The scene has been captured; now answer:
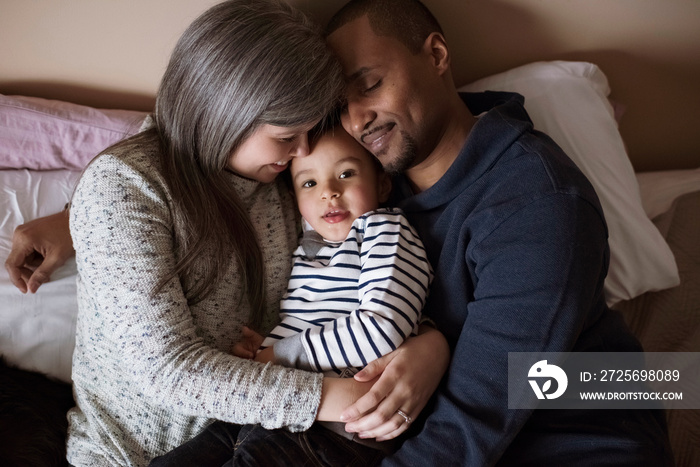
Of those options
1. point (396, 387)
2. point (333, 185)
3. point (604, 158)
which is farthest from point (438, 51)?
point (396, 387)

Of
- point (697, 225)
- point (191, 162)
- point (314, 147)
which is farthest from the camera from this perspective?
point (697, 225)

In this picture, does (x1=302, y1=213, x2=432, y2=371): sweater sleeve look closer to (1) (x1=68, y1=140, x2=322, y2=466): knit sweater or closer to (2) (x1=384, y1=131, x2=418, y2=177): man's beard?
(1) (x1=68, y1=140, x2=322, y2=466): knit sweater

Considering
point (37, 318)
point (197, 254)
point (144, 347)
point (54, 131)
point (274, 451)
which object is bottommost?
point (274, 451)

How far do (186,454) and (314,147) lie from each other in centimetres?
72

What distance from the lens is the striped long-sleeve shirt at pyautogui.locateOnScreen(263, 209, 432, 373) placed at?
111cm

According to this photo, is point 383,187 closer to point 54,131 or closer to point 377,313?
point 377,313

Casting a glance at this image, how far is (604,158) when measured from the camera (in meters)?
1.54

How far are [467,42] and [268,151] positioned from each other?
774 millimetres

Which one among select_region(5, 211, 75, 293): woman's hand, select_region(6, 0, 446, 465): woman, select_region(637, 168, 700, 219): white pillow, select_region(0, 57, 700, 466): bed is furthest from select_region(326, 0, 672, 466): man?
select_region(5, 211, 75, 293): woman's hand

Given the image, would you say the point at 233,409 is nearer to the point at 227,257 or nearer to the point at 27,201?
the point at 227,257

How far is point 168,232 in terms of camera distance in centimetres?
113

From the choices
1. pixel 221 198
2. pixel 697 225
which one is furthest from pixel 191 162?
pixel 697 225

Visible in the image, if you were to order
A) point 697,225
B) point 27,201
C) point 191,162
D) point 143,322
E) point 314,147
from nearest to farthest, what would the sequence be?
point 143,322 → point 191,162 → point 314,147 → point 27,201 → point 697,225

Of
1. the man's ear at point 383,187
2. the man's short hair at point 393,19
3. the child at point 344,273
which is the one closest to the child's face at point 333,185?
the child at point 344,273
